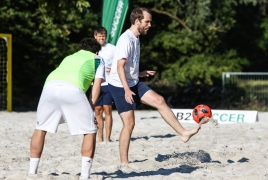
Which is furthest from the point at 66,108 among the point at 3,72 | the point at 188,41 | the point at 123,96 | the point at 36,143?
the point at 188,41

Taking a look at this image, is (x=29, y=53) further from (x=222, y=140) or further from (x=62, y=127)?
(x=222, y=140)

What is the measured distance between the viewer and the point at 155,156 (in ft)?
30.8

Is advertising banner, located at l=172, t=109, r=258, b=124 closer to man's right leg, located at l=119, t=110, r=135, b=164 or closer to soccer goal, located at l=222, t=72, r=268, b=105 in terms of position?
soccer goal, located at l=222, t=72, r=268, b=105

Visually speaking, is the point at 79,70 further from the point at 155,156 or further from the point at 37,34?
the point at 37,34

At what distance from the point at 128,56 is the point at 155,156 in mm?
1783

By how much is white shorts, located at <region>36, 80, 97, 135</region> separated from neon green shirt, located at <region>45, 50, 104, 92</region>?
0.06m

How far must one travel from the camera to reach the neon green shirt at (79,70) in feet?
22.5

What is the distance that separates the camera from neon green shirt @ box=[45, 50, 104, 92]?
6.86 m

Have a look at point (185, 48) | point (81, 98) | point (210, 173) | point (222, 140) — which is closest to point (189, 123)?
point (222, 140)

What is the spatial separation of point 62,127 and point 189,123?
294 cm

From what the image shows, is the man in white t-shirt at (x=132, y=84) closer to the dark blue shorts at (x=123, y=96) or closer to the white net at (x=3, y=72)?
the dark blue shorts at (x=123, y=96)

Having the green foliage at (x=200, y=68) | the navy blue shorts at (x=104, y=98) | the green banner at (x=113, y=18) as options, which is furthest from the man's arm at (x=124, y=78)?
the green foliage at (x=200, y=68)

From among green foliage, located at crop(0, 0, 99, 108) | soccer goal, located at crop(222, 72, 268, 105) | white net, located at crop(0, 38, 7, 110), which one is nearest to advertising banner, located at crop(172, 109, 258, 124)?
soccer goal, located at crop(222, 72, 268, 105)

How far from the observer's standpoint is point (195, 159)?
8.98 meters
